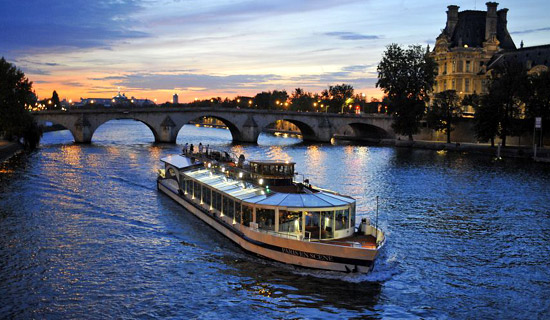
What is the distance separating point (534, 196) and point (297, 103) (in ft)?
495

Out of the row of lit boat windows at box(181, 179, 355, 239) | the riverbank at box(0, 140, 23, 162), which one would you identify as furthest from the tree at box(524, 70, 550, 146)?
the riverbank at box(0, 140, 23, 162)

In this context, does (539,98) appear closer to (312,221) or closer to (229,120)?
(229,120)

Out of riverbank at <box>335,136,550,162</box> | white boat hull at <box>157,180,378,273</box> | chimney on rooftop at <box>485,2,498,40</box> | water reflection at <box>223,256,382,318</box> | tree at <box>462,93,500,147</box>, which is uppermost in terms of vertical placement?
chimney on rooftop at <box>485,2,498,40</box>

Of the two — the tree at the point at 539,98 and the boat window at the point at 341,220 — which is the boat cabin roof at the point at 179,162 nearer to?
the boat window at the point at 341,220

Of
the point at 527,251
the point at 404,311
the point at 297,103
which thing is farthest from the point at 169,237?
the point at 297,103

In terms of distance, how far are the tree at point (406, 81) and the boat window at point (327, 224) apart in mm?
77114

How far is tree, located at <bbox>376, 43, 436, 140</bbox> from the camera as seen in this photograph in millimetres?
99562

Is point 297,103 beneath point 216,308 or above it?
above

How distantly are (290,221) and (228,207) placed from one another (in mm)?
5969

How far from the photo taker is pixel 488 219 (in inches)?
1469

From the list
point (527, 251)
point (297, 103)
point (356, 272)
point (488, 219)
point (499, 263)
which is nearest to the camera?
point (356, 272)

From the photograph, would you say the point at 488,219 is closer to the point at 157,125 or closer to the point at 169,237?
the point at 169,237

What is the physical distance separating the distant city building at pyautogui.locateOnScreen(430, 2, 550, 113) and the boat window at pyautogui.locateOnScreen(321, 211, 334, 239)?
103 meters

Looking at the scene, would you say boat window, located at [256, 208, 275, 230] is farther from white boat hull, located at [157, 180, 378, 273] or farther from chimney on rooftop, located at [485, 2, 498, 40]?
chimney on rooftop, located at [485, 2, 498, 40]
